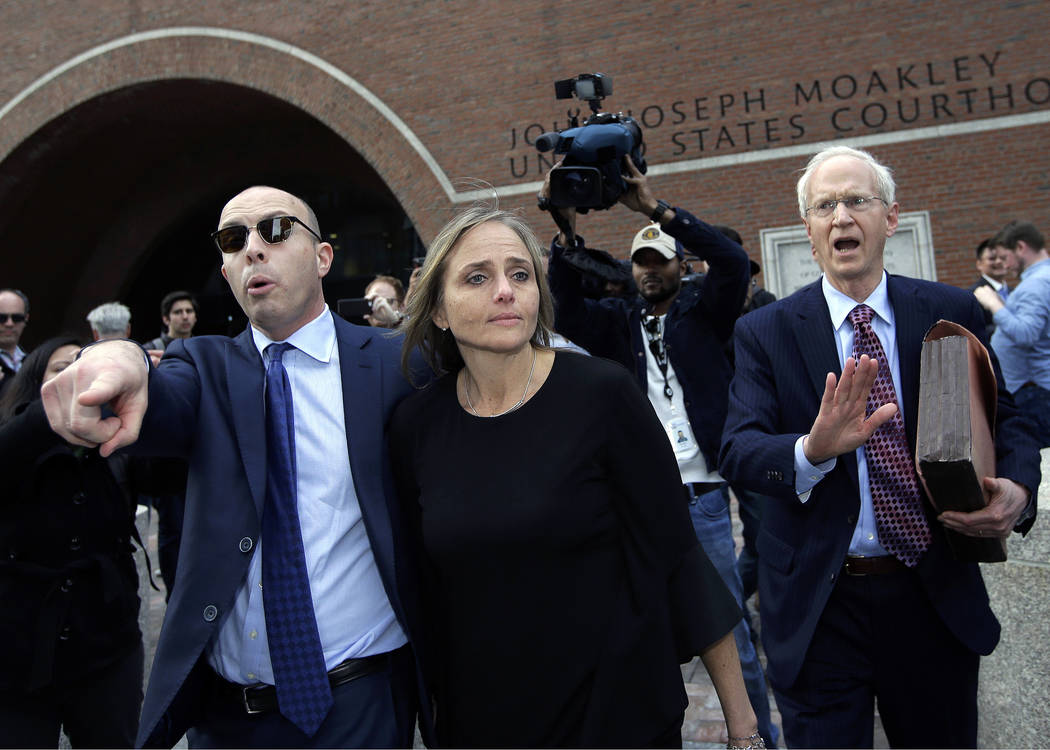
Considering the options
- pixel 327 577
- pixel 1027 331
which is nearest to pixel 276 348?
pixel 327 577

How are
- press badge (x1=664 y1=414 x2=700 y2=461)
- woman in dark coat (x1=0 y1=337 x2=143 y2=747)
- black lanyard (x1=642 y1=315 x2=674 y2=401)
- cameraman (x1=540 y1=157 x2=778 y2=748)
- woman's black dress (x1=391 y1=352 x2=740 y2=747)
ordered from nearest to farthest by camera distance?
woman's black dress (x1=391 y1=352 x2=740 y2=747), woman in dark coat (x1=0 y1=337 x2=143 y2=747), cameraman (x1=540 y1=157 x2=778 y2=748), press badge (x1=664 y1=414 x2=700 y2=461), black lanyard (x1=642 y1=315 x2=674 y2=401)

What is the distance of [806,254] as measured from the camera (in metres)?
11.8

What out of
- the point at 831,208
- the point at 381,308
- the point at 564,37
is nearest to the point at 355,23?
the point at 564,37

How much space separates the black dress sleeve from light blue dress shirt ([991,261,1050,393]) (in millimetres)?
4068

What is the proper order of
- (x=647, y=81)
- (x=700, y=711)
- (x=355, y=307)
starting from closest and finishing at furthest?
(x=700, y=711), (x=355, y=307), (x=647, y=81)

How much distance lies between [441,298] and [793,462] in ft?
3.40

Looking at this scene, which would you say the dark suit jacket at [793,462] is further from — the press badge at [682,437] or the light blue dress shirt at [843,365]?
the press badge at [682,437]

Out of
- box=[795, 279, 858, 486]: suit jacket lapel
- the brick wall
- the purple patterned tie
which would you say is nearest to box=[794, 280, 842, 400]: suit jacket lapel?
box=[795, 279, 858, 486]: suit jacket lapel

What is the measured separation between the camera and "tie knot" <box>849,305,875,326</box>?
96.8 inches

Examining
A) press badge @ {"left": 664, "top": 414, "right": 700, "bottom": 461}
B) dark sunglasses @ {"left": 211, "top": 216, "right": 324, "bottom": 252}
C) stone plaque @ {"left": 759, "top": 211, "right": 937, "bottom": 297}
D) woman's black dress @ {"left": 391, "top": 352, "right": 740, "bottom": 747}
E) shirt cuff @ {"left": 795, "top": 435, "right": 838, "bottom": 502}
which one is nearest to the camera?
woman's black dress @ {"left": 391, "top": 352, "right": 740, "bottom": 747}

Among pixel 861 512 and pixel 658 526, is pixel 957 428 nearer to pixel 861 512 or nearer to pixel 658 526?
pixel 861 512

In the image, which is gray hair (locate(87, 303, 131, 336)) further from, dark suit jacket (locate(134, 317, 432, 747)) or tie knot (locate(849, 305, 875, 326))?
tie knot (locate(849, 305, 875, 326))

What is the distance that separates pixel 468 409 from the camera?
2062 millimetres

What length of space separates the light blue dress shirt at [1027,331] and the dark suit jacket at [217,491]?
4.46 m
